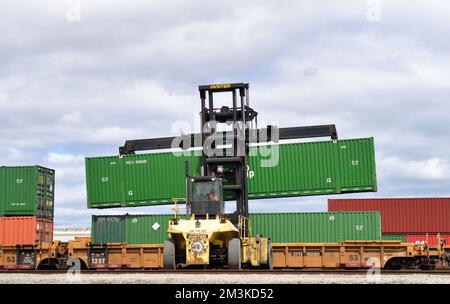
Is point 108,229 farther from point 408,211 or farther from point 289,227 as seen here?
point 408,211

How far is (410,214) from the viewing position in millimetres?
32500

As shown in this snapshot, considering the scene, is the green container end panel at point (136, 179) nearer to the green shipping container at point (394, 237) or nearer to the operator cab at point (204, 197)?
the operator cab at point (204, 197)

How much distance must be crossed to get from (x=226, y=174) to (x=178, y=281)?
35.9 feet

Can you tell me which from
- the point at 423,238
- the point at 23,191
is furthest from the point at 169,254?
the point at 423,238

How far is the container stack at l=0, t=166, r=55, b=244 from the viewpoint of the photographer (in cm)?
2667

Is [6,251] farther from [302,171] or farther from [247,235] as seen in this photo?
[302,171]

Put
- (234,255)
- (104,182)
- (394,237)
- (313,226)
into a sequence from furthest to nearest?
(394,237) < (104,182) < (313,226) < (234,255)

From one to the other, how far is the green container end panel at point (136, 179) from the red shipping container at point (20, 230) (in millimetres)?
3112

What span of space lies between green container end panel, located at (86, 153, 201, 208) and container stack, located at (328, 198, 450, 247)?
10.4 metres

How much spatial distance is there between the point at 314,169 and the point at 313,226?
3.10 metres

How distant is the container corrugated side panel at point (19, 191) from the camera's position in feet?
90.3

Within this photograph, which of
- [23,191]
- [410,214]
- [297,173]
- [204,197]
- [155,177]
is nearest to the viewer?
[204,197]

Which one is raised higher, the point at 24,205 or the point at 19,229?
the point at 24,205

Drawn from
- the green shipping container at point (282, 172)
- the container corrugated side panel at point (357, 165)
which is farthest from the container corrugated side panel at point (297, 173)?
the container corrugated side panel at point (357, 165)
